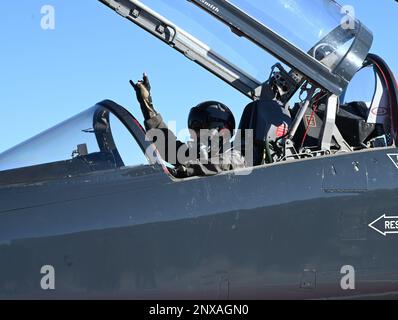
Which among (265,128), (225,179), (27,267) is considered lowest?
(27,267)

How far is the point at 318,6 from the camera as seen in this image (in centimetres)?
511

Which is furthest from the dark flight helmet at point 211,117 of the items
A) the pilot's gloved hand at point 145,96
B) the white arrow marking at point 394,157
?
the white arrow marking at point 394,157

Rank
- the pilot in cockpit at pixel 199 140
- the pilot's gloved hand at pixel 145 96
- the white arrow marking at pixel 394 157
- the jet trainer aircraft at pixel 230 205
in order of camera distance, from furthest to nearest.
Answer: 1. the pilot's gloved hand at pixel 145 96
2. the white arrow marking at pixel 394 157
3. the pilot in cockpit at pixel 199 140
4. the jet trainer aircraft at pixel 230 205

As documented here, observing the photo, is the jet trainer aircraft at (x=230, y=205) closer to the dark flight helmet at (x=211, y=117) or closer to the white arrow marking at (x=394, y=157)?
the white arrow marking at (x=394, y=157)

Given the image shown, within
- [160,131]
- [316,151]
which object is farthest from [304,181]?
[160,131]

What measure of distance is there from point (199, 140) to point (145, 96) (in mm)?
697

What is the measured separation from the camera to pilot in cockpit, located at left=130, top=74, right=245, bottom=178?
4.25m

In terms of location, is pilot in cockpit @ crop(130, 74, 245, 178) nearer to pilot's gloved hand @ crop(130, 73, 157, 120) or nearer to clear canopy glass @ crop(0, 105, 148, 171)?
pilot's gloved hand @ crop(130, 73, 157, 120)

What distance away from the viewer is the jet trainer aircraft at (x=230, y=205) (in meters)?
3.75

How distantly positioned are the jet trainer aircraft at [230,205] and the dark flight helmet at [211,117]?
15.8 inches

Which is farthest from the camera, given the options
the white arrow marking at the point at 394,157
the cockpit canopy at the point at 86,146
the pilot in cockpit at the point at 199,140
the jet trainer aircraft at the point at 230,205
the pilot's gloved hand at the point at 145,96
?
the pilot's gloved hand at the point at 145,96

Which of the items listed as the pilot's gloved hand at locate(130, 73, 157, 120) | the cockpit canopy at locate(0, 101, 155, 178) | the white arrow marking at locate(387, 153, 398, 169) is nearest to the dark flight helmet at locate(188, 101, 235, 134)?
the pilot's gloved hand at locate(130, 73, 157, 120)
